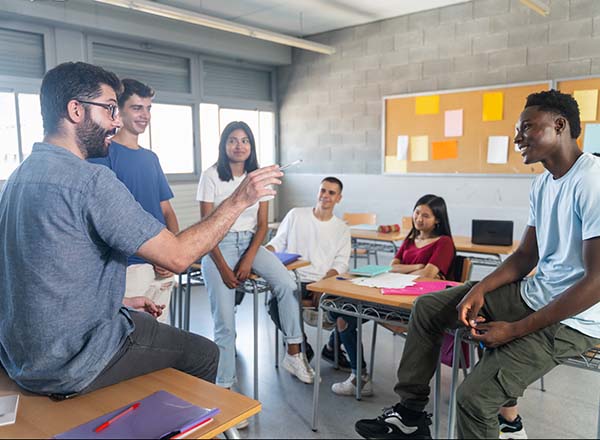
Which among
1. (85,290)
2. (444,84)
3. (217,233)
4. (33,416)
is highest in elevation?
(444,84)

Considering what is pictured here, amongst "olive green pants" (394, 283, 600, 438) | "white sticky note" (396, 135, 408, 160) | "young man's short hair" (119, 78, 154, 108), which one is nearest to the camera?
"olive green pants" (394, 283, 600, 438)

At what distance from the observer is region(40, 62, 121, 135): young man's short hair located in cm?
121

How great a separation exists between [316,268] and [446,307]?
3.66 ft

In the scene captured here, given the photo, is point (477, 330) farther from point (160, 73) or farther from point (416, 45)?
point (160, 73)

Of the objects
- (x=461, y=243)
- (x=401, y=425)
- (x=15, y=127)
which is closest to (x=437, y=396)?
(x=401, y=425)

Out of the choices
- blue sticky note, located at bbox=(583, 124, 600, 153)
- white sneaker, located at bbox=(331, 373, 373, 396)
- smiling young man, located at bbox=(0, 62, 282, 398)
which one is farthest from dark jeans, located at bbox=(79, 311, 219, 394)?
blue sticky note, located at bbox=(583, 124, 600, 153)

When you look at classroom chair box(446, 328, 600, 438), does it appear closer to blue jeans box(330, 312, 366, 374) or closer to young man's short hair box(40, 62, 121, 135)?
blue jeans box(330, 312, 366, 374)

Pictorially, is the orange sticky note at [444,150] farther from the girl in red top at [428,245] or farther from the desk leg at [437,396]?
the desk leg at [437,396]

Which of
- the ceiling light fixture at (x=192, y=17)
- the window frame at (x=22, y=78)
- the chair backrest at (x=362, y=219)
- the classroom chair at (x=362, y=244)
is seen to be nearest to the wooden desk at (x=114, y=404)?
the classroom chair at (x=362, y=244)

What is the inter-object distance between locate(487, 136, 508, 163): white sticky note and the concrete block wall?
7.1 inches

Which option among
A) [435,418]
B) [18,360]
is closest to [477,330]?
[435,418]

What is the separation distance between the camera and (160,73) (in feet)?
17.2

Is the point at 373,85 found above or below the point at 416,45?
below

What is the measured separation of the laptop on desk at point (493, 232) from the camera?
3.19 metres
